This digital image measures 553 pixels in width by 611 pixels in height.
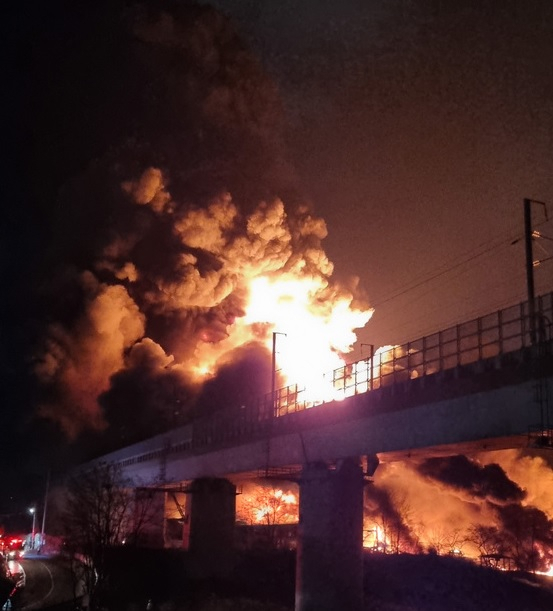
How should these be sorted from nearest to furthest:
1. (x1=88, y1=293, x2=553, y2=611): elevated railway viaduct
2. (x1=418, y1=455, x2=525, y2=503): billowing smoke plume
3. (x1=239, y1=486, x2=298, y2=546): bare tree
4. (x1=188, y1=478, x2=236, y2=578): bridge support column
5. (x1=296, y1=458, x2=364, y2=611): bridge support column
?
(x1=88, y1=293, x2=553, y2=611): elevated railway viaduct
(x1=296, y1=458, x2=364, y2=611): bridge support column
(x1=188, y1=478, x2=236, y2=578): bridge support column
(x1=418, y1=455, x2=525, y2=503): billowing smoke plume
(x1=239, y1=486, x2=298, y2=546): bare tree

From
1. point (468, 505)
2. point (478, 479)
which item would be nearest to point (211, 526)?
point (478, 479)

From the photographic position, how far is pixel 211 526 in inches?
1720

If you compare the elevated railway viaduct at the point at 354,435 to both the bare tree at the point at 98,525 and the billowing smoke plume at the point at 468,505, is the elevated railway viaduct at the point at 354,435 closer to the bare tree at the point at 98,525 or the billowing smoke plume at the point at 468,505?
the bare tree at the point at 98,525

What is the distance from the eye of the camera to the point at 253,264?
63.4 meters

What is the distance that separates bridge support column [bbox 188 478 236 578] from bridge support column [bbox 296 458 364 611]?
15.4 meters

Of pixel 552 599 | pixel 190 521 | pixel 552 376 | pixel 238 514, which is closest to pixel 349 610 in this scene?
pixel 552 599

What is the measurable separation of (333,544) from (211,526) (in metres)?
17.4

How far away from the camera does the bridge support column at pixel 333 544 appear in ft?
90.4

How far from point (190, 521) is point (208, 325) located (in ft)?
83.1

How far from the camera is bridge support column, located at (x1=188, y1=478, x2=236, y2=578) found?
42.8m

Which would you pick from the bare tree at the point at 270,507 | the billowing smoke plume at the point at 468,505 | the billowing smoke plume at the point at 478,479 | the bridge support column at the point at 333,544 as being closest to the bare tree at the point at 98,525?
the bare tree at the point at 270,507

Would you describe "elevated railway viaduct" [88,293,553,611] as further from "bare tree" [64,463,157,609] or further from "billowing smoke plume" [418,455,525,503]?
"billowing smoke plume" [418,455,525,503]

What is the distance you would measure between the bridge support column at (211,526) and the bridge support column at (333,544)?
15356 mm

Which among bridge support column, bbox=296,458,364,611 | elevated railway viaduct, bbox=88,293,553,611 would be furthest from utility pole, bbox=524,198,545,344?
bridge support column, bbox=296,458,364,611
